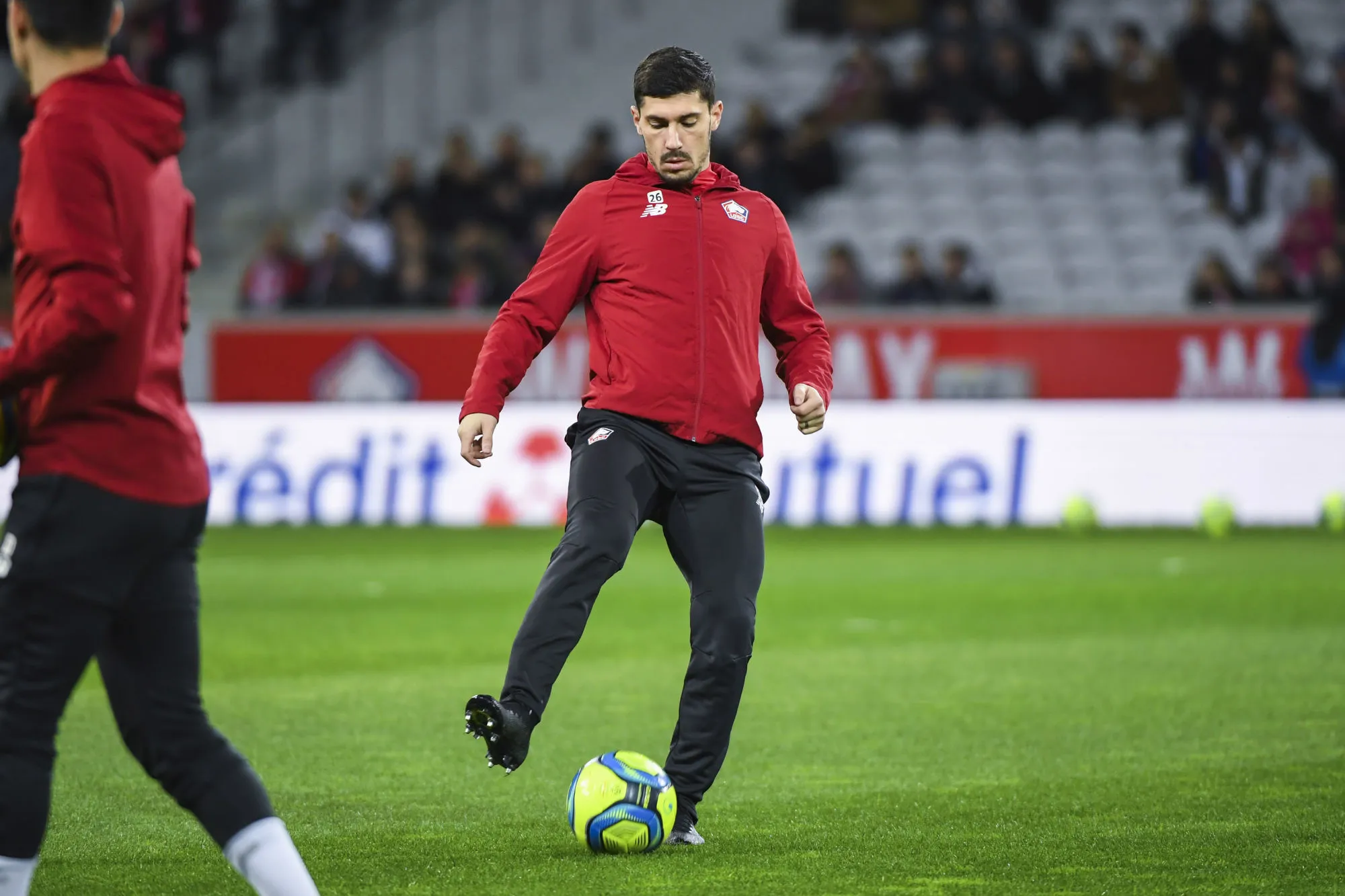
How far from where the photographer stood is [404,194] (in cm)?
2373

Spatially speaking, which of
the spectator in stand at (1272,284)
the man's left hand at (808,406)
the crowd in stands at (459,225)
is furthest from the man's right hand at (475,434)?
the spectator in stand at (1272,284)

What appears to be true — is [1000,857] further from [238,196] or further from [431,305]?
[238,196]

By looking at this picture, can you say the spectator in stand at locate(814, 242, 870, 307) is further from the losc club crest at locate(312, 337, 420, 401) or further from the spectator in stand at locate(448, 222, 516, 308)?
the losc club crest at locate(312, 337, 420, 401)

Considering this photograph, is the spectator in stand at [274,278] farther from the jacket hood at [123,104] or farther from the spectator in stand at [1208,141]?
the jacket hood at [123,104]

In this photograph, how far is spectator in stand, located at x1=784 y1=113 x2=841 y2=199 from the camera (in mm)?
24078

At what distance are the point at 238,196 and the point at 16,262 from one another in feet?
76.7

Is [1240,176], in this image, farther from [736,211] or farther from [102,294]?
[102,294]

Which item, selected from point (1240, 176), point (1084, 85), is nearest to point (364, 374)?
point (1084, 85)

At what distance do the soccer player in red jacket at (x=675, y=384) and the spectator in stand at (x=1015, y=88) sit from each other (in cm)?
1923

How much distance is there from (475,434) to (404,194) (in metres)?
18.9

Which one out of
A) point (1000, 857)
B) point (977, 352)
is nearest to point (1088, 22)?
point (977, 352)

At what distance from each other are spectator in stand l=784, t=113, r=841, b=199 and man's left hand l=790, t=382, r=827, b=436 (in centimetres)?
1882

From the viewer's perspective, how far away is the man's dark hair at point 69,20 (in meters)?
3.85

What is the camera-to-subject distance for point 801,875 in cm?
516
